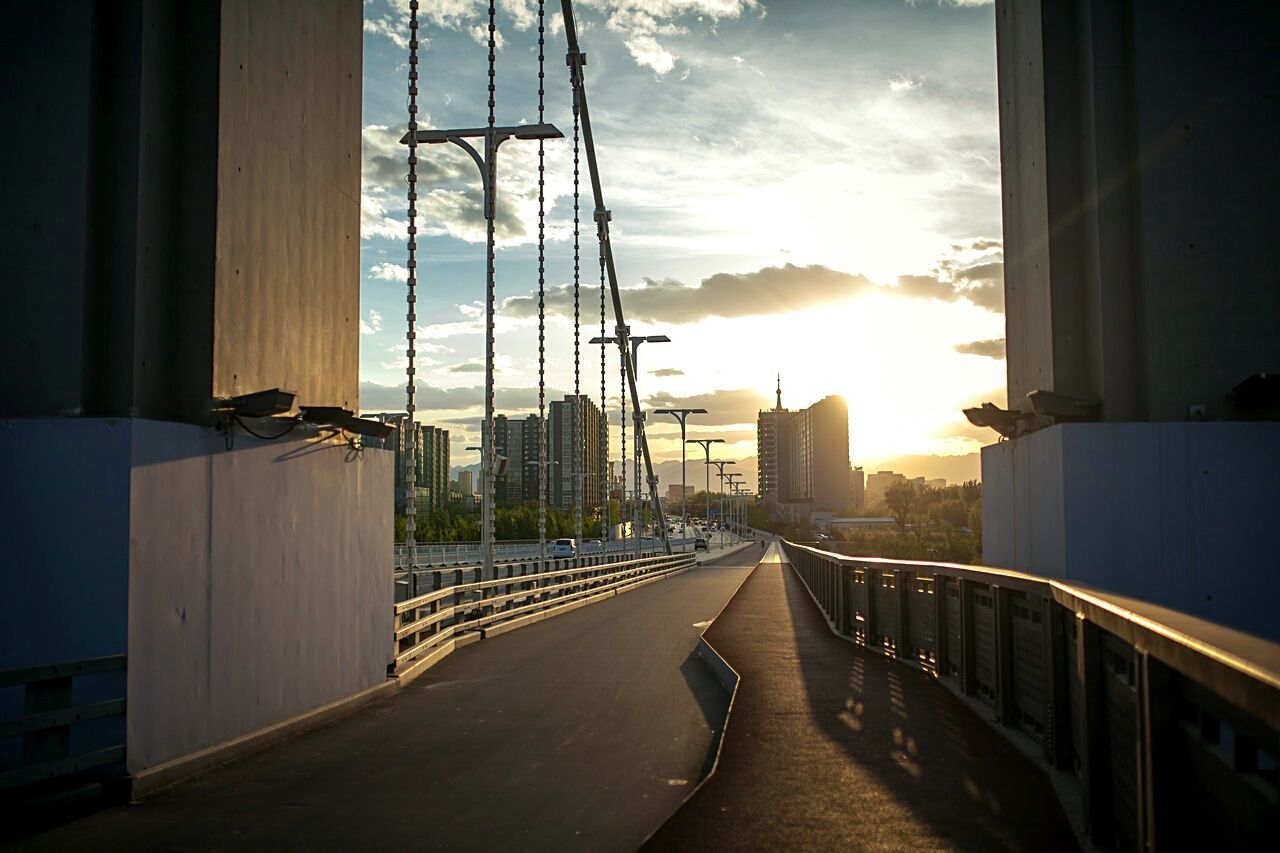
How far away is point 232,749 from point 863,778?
14.2ft

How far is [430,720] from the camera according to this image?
33.6ft

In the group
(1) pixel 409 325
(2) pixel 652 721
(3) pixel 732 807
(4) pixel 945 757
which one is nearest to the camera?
(3) pixel 732 807

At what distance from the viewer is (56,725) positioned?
21.1ft

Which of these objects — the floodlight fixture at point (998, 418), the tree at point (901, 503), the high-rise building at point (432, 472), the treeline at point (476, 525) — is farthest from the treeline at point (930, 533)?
the high-rise building at point (432, 472)

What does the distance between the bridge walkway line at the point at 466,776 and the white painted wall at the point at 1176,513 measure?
370cm

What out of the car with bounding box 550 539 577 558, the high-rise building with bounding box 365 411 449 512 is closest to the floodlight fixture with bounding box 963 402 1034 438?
the car with bounding box 550 539 577 558

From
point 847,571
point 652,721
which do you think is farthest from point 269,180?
point 847,571

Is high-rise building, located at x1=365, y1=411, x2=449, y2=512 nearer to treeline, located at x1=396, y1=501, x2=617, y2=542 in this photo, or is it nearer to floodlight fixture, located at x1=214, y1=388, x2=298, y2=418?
treeline, located at x1=396, y1=501, x2=617, y2=542

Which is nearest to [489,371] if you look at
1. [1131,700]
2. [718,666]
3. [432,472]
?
[718,666]

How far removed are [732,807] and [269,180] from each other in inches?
238

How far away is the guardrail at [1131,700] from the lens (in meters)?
2.99

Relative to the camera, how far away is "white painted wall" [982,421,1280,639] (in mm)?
10234

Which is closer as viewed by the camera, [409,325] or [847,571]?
[409,325]

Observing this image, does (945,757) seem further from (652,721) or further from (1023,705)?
(652,721)
